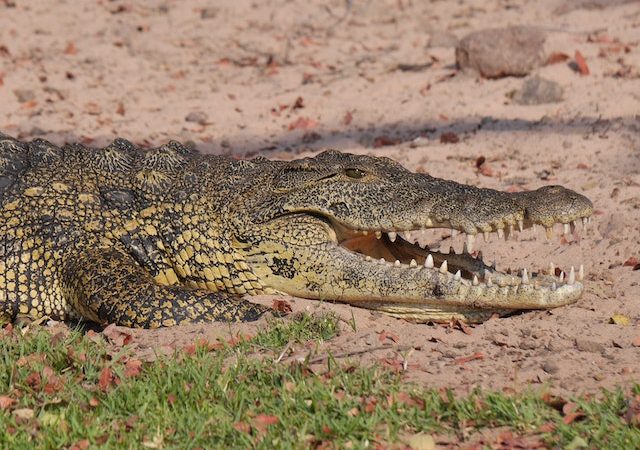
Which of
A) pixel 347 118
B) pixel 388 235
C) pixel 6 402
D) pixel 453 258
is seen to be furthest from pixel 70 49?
pixel 6 402

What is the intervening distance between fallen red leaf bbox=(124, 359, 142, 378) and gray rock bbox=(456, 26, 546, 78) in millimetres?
6854

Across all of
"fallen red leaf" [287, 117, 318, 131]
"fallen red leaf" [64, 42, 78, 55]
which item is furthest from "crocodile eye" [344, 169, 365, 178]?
"fallen red leaf" [64, 42, 78, 55]

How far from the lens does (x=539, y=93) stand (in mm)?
10539

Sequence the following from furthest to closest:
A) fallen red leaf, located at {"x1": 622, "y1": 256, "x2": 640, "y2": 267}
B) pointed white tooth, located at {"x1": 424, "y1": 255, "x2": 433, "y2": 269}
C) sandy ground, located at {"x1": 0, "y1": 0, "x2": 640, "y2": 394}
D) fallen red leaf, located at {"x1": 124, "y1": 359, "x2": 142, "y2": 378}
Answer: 1. fallen red leaf, located at {"x1": 622, "y1": 256, "x2": 640, "y2": 267}
2. pointed white tooth, located at {"x1": 424, "y1": 255, "x2": 433, "y2": 269}
3. sandy ground, located at {"x1": 0, "y1": 0, "x2": 640, "y2": 394}
4. fallen red leaf, located at {"x1": 124, "y1": 359, "x2": 142, "y2": 378}

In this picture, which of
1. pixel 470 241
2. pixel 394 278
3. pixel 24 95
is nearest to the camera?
pixel 470 241

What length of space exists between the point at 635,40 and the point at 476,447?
8620 mm

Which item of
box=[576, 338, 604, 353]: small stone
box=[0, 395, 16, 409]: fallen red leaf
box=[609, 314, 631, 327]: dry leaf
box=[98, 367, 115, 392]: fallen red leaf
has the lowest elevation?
box=[609, 314, 631, 327]: dry leaf

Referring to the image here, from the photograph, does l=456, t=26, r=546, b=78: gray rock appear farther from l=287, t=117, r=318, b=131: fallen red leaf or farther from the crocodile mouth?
the crocodile mouth

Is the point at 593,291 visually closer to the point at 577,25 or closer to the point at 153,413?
the point at 153,413

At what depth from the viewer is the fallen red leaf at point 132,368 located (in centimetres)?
513

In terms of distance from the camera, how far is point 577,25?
1276 centimetres

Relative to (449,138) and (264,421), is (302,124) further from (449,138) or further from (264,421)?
(264,421)

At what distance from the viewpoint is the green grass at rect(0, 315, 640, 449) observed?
14.8 ft

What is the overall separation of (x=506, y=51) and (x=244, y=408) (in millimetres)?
7213
